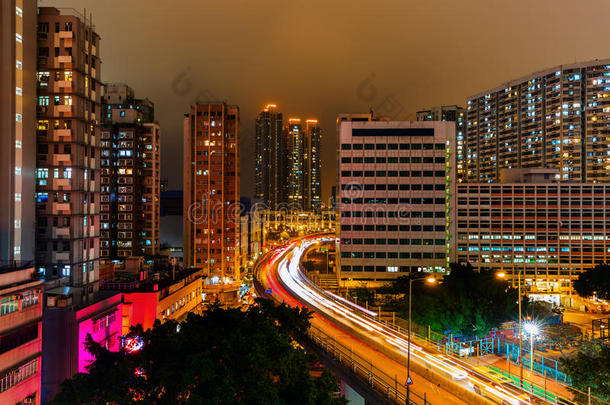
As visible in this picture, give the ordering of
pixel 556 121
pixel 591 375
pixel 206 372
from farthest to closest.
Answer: pixel 556 121, pixel 591 375, pixel 206 372

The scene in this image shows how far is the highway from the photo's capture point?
20.1 meters

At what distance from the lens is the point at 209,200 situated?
3086 inches

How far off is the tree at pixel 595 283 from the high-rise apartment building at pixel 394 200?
19.9 metres

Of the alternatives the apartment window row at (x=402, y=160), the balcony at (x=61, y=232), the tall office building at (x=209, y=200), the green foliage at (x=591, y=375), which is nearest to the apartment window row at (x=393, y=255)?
the apartment window row at (x=402, y=160)

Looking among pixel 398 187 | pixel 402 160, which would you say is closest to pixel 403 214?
pixel 398 187

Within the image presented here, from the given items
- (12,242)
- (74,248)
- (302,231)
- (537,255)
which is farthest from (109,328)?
(302,231)

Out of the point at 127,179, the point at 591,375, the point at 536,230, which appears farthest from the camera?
the point at 127,179

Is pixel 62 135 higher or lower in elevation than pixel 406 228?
higher

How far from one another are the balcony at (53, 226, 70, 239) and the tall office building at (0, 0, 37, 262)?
64.7 inches

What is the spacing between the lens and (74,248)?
34312mm

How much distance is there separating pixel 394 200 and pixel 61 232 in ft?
158

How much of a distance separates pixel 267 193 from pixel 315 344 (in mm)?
173795

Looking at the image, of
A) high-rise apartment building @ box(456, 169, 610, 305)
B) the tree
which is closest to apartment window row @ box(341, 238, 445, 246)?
high-rise apartment building @ box(456, 169, 610, 305)

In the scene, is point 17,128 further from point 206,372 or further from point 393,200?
point 393,200
